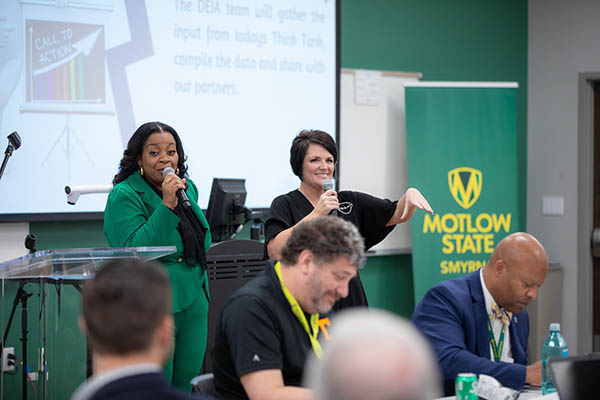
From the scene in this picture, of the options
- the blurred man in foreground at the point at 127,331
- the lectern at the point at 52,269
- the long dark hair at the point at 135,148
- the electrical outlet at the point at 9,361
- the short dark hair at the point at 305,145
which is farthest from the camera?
the short dark hair at the point at 305,145

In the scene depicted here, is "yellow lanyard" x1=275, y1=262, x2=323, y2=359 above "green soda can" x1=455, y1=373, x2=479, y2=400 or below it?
above

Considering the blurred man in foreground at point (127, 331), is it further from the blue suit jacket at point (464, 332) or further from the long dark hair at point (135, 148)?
the long dark hair at point (135, 148)

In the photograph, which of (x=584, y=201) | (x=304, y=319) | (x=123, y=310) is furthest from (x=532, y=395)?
(x=584, y=201)

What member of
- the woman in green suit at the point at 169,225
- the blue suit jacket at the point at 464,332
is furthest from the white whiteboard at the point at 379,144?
the blue suit jacket at the point at 464,332

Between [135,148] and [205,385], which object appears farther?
[135,148]

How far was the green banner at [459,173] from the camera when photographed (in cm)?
529

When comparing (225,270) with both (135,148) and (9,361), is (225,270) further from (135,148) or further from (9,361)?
(9,361)

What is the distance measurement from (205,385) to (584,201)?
183 inches

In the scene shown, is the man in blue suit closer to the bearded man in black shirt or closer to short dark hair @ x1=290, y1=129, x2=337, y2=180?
the bearded man in black shirt

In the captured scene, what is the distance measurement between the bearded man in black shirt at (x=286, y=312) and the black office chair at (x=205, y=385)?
0.03m

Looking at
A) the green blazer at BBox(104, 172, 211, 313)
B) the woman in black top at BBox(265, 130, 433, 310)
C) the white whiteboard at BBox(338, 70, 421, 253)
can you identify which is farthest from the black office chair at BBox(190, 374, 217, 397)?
the white whiteboard at BBox(338, 70, 421, 253)

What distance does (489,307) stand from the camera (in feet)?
8.03

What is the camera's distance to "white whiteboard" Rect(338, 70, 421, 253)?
531cm

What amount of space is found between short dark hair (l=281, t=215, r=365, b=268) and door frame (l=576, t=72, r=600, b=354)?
4.45 meters
